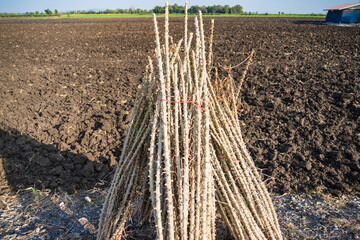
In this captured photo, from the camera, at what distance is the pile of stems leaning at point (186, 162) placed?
81.5 inches

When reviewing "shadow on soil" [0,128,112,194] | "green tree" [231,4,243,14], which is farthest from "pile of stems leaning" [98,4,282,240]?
"green tree" [231,4,243,14]

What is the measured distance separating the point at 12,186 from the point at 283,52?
35.5 ft

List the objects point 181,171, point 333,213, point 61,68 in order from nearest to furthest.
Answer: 1. point 181,171
2. point 333,213
3. point 61,68

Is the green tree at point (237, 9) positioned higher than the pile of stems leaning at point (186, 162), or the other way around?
the pile of stems leaning at point (186, 162)

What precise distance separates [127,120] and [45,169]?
1.93 metres

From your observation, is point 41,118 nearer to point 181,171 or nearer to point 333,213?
point 181,171

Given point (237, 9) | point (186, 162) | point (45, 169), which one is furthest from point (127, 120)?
point (237, 9)

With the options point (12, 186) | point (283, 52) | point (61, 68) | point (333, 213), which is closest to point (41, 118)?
point (12, 186)

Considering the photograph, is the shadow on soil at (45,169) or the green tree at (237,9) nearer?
the shadow on soil at (45,169)

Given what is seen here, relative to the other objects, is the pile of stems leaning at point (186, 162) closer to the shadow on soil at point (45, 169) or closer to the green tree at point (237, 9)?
the shadow on soil at point (45, 169)

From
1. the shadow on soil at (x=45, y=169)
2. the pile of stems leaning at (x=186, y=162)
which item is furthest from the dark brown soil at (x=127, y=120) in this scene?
the pile of stems leaning at (x=186, y=162)

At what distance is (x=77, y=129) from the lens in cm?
560

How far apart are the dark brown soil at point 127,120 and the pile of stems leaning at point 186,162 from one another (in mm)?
748

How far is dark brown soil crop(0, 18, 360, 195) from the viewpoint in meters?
4.25
